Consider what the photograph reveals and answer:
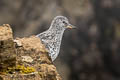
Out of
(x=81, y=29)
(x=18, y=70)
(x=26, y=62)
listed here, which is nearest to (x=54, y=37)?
(x=26, y=62)

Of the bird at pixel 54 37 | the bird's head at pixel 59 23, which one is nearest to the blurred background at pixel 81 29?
the bird's head at pixel 59 23

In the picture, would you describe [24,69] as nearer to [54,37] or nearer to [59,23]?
[54,37]

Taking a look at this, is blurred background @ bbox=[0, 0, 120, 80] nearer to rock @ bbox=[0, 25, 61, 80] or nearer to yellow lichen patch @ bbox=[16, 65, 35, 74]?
rock @ bbox=[0, 25, 61, 80]

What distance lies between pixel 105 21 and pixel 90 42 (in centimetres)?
157

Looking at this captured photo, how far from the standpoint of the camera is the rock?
10.9 meters

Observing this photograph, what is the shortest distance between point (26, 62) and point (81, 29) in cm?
1797

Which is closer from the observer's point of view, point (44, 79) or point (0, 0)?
point (44, 79)

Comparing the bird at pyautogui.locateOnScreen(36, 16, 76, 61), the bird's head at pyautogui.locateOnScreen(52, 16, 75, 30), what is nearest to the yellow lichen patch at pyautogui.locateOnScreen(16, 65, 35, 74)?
the bird at pyautogui.locateOnScreen(36, 16, 76, 61)

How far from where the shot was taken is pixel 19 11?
3028cm

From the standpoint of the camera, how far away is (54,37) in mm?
15664

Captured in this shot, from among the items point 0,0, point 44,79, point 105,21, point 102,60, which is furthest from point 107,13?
point 44,79

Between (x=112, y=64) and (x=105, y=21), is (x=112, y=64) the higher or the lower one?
the lower one

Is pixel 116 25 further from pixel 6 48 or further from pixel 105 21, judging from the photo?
pixel 6 48

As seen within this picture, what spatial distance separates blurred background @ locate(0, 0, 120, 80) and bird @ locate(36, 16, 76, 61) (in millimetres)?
12044
